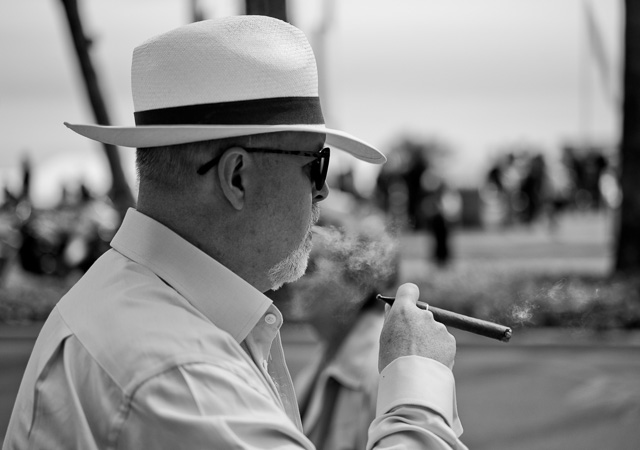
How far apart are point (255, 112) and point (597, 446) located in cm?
401

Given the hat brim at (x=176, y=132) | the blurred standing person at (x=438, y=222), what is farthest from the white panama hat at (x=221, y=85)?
the blurred standing person at (x=438, y=222)

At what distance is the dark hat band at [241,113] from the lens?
5.65 feet

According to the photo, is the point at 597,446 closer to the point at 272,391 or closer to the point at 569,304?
the point at 272,391

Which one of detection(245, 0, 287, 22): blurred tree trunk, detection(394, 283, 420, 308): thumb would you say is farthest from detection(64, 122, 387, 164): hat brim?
detection(245, 0, 287, 22): blurred tree trunk

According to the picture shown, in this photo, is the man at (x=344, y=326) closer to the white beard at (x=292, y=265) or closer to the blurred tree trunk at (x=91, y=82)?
the white beard at (x=292, y=265)

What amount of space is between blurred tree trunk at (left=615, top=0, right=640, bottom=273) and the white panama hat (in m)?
9.98

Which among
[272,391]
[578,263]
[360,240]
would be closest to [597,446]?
[360,240]

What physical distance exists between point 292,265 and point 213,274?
0.19 meters

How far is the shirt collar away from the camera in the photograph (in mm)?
1712

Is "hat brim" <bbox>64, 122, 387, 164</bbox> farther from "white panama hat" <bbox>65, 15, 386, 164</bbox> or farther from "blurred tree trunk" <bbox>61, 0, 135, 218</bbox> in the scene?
"blurred tree trunk" <bbox>61, 0, 135, 218</bbox>

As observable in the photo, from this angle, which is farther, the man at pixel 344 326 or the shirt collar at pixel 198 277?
the man at pixel 344 326

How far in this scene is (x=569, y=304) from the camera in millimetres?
9703

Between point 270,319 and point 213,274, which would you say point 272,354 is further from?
point 213,274

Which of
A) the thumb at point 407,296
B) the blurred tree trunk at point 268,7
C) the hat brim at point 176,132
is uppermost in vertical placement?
the hat brim at point 176,132
